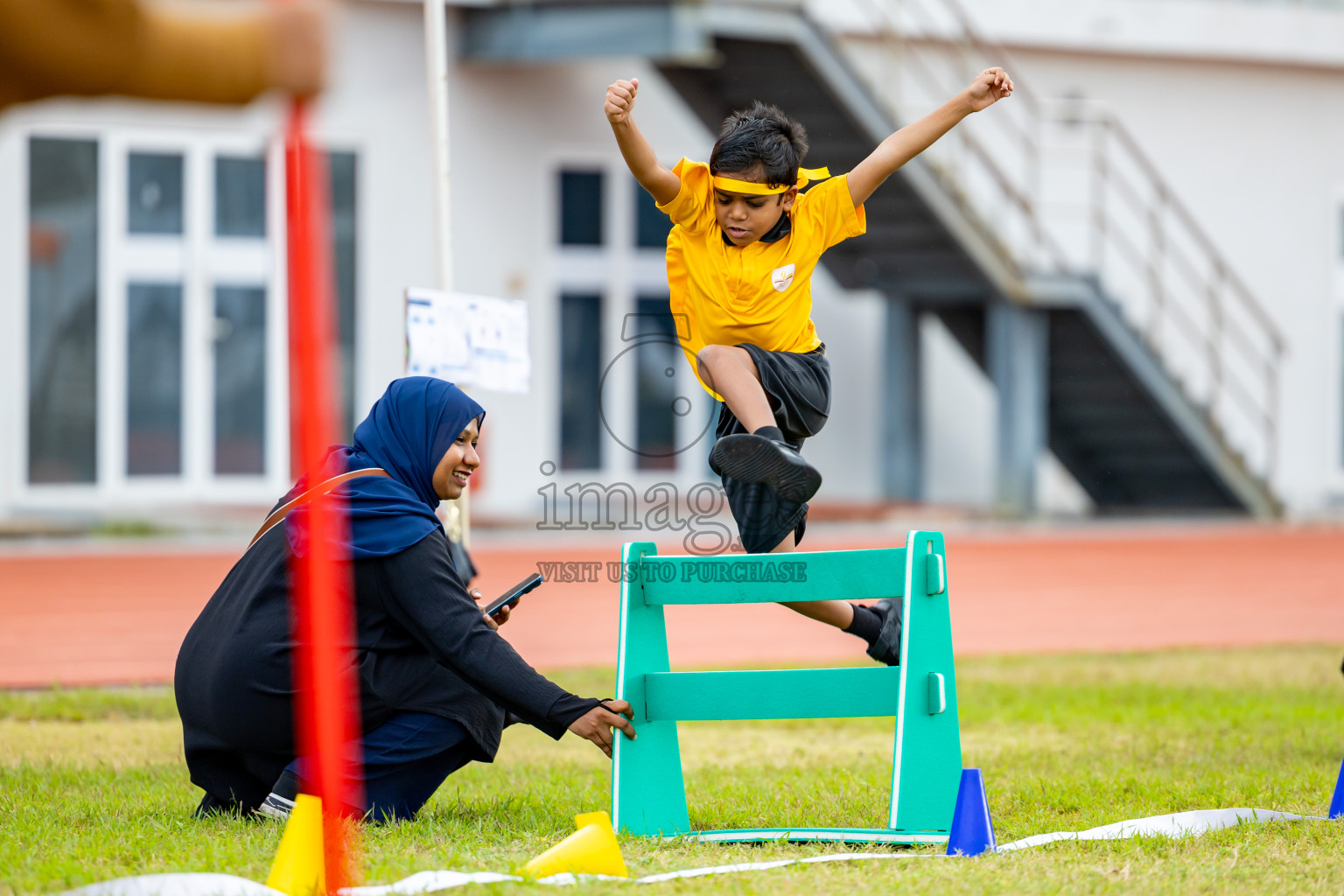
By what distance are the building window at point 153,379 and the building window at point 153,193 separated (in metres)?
0.53

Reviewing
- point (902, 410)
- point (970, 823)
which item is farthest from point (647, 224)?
point (970, 823)

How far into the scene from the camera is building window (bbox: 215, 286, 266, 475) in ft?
47.2

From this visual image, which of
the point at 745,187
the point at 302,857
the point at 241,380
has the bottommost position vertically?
the point at 302,857

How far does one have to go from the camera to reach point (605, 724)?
379 centimetres

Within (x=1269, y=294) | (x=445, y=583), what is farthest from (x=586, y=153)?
(x=445, y=583)

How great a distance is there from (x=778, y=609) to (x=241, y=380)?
646 cm

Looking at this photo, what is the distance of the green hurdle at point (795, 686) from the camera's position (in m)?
3.71

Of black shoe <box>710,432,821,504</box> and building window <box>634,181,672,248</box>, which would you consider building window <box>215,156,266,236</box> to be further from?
black shoe <box>710,432,821,504</box>

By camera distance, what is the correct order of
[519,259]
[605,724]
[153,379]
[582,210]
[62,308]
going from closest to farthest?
1. [605,724]
2. [62,308]
3. [153,379]
4. [519,259]
5. [582,210]

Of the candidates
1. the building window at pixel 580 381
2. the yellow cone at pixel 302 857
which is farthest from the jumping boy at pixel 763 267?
the building window at pixel 580 381

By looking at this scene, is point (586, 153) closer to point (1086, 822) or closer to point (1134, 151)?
point (1134, 151)

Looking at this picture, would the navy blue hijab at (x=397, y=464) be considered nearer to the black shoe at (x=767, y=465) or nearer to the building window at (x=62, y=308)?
the black shoe at (x=767, y=465)

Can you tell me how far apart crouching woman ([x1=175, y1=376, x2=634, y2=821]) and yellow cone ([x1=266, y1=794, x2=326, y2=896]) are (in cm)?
71

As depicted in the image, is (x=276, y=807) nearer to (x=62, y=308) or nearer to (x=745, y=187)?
(x=745, y=187)
